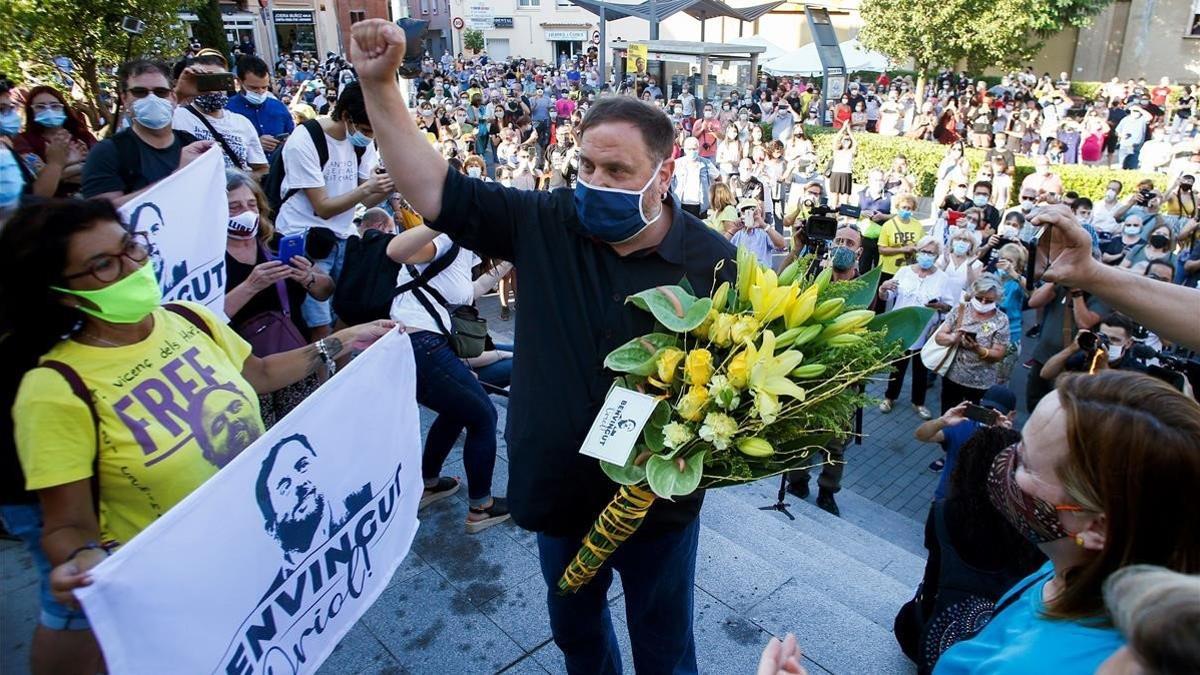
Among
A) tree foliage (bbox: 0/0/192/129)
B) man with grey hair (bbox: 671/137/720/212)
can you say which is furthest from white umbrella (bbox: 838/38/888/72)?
tree foliage (bbox: 0/0/192/129)

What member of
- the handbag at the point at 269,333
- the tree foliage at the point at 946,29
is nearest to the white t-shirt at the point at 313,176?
the handbag at the point at 269,333

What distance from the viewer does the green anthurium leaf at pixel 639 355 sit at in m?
1.92

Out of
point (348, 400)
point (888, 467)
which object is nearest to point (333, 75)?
point (888, 467)

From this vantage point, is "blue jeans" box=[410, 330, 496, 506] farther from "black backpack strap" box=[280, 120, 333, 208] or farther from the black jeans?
the black jeans

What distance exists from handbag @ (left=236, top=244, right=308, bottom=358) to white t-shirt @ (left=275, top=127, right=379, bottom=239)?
130 centimetres

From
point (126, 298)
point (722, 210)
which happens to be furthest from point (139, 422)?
point (722, 210)

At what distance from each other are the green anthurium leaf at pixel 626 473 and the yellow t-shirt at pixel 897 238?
24.4 ft

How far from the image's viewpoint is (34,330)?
6.35ft

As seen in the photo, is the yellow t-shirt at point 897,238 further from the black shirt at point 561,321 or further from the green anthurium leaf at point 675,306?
the green anthurium leaf at point 675,306

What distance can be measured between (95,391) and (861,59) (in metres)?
26.7

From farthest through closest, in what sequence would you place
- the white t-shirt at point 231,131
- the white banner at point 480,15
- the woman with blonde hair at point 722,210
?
the white banner at point 480,15 → the woman with blonde hair at point 722,210 → the white t-shirt at point 231,131

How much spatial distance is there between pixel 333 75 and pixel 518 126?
46.2 ft

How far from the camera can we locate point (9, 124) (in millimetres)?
5645

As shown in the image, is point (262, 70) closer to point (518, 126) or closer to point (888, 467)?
point (888, 467)
